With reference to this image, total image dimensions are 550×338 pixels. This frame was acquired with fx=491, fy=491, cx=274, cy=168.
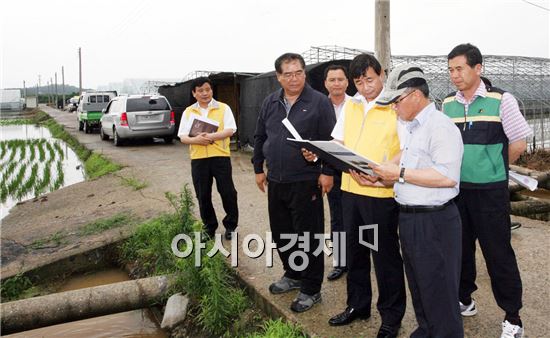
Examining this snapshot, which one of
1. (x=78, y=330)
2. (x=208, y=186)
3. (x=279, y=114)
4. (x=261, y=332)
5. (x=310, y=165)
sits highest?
(x=279, y=114)

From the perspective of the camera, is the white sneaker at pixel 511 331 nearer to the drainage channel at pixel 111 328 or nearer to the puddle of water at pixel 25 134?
the drainage channel at pixel 111 328

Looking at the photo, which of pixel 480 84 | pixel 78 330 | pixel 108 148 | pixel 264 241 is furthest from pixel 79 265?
pixel 108 148

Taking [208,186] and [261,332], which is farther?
[208,186]

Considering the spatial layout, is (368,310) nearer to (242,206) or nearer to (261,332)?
(261,332)

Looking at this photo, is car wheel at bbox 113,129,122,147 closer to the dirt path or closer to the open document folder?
the dirt path

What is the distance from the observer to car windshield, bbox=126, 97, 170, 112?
48.1ft

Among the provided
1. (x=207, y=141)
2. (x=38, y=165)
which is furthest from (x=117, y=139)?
(x=207, y=141)

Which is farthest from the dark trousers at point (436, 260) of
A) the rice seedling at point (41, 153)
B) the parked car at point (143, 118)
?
the rice seedling at point (41, 153)

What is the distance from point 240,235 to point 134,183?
4259mm

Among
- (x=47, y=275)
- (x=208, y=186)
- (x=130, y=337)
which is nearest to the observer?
(x=130, y=337)

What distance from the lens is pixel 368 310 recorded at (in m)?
3.42

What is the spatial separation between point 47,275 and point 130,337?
1751 mm

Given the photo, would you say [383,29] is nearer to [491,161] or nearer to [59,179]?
[491,161]

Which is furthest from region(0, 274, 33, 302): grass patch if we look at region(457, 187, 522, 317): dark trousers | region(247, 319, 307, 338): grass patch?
region(457, 187, 522, 317): dark trousers
